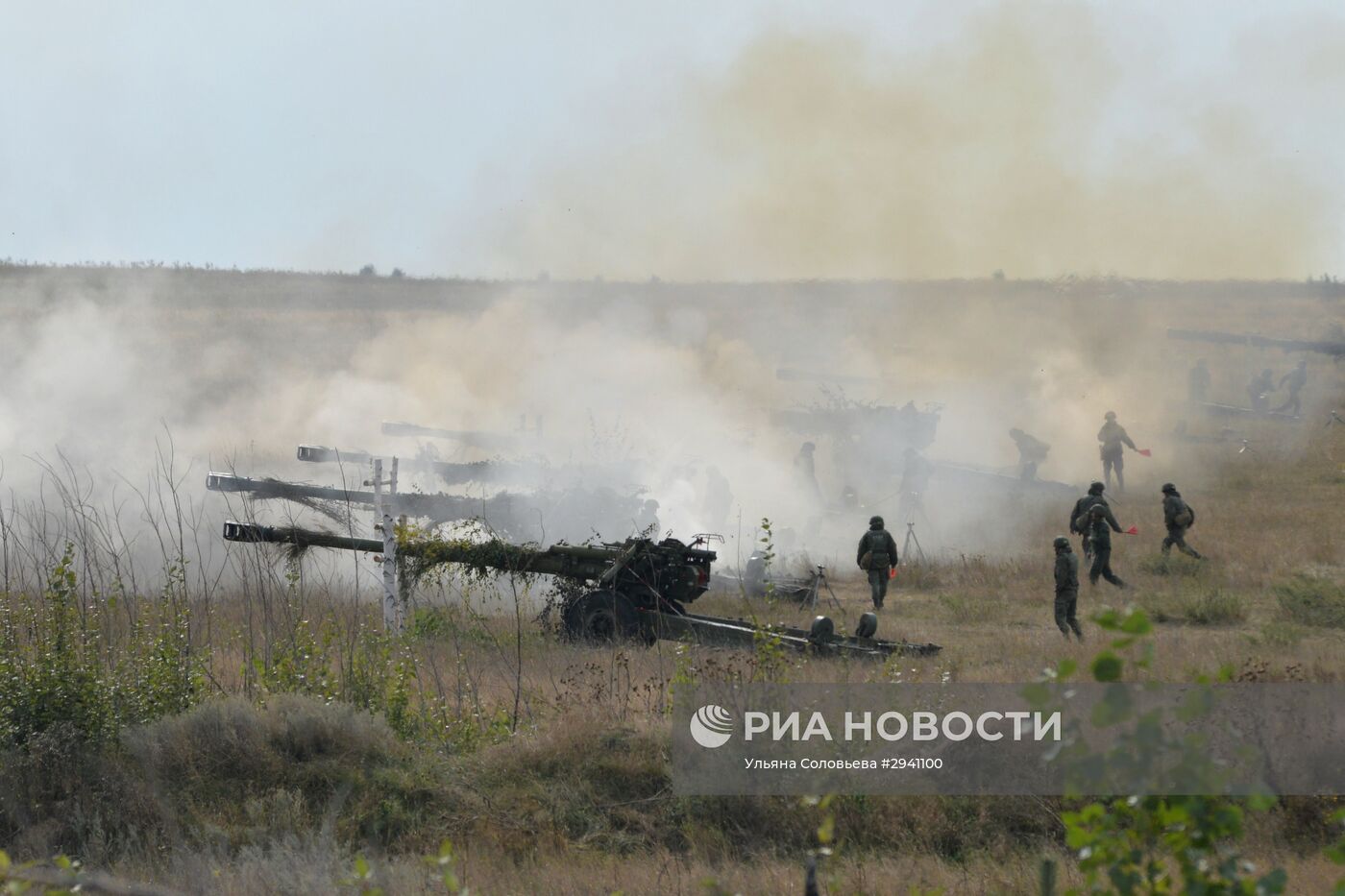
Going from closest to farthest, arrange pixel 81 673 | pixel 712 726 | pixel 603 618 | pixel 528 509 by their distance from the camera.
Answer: pixel 712 726, pixel 81 673, pixel 603 618, pixel 528 509

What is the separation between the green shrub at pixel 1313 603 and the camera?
13673 millimetres

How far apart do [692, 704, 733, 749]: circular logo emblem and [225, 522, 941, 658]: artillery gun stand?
9.02ft

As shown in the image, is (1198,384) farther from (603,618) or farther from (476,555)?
(476,555)

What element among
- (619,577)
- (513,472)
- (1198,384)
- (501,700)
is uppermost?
(1198,384)

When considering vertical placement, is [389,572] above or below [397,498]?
below

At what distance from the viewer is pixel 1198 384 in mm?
34562

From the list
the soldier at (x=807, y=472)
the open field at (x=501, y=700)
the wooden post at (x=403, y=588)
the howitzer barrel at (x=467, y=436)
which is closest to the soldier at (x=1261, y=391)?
the open field at (x=501, y=700)

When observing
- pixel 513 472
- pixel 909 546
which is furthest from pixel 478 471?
pixel 909 546

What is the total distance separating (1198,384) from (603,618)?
26209 mm

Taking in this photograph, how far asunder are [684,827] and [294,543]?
7542 millimetres

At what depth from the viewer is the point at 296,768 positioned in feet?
29.1

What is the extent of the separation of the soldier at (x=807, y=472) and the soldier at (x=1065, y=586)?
10.6 m

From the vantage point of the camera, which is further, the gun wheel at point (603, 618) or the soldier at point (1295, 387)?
the soldier at point (1295, 387)

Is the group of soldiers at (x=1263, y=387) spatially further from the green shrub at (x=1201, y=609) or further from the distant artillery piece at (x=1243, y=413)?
the green shrub at (x=1201, y=609)
